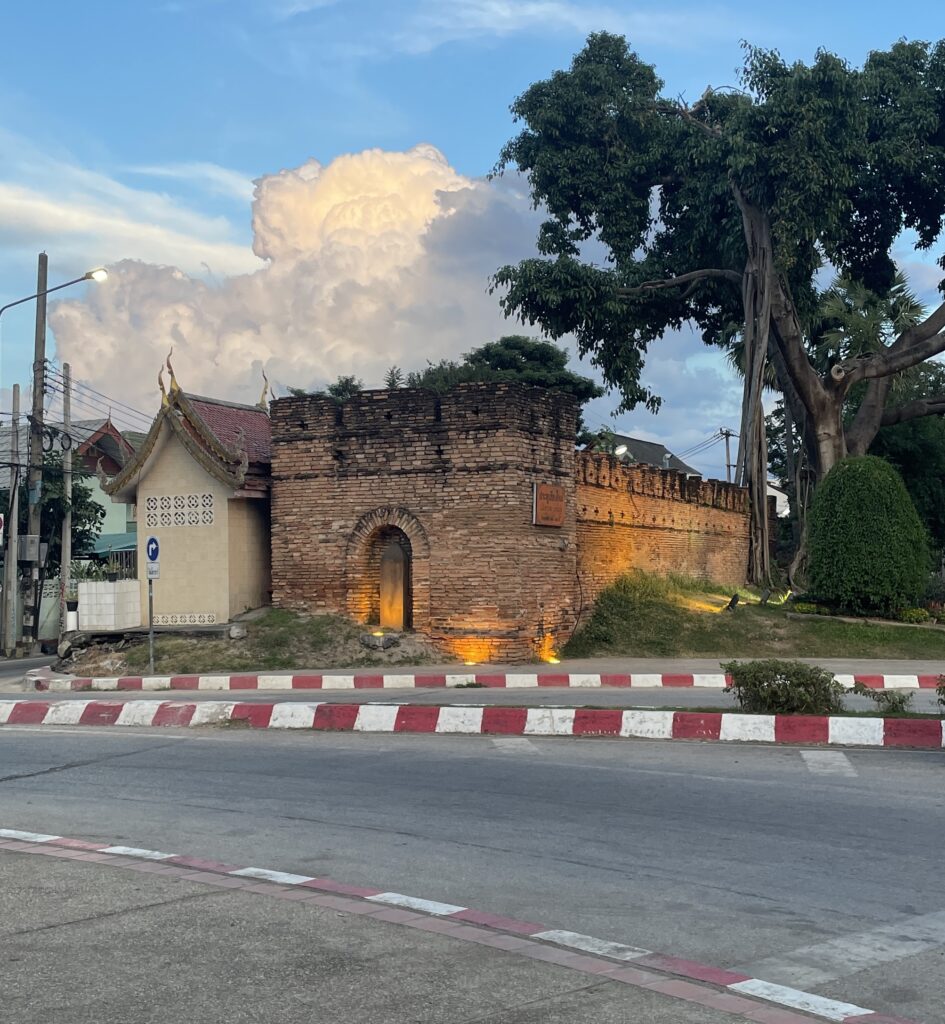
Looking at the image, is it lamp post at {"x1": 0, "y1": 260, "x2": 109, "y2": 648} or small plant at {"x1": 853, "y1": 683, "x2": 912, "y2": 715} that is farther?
lamp post at {"x1": 0, "y1": 260, "x2": 109, "y2": 648}

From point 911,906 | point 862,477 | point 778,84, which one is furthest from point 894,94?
point 911,906

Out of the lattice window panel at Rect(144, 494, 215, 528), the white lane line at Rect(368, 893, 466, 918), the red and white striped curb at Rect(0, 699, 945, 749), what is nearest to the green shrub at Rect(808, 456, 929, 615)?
the lattice window panel at Rect(144, 494, 215, 528)

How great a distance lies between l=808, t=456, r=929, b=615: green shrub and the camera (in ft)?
95.1

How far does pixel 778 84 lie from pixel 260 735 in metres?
26.1

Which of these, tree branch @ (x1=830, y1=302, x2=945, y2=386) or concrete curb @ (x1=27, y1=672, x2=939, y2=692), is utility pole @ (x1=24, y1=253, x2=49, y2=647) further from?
tree branch @ (x1=830, y1=302, x2=945, y2=386)

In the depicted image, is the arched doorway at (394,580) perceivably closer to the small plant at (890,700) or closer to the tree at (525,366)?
the small plant at (890,700)

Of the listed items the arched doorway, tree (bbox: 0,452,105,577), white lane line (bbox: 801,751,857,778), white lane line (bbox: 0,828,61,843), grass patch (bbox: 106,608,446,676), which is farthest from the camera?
tree (bbox: 0,452,105,577)

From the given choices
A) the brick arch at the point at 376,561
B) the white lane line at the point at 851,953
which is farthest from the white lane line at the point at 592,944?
the brick arch at the point at 376,561

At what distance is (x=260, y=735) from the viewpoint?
47.9 feet

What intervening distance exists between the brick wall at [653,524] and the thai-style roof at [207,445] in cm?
690

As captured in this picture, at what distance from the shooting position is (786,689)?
13516 mm

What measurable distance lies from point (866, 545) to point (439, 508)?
408 inches

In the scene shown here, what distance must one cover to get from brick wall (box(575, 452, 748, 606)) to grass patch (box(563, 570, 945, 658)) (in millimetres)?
790

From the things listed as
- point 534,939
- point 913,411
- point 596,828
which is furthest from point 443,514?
Answer: point 913,411
